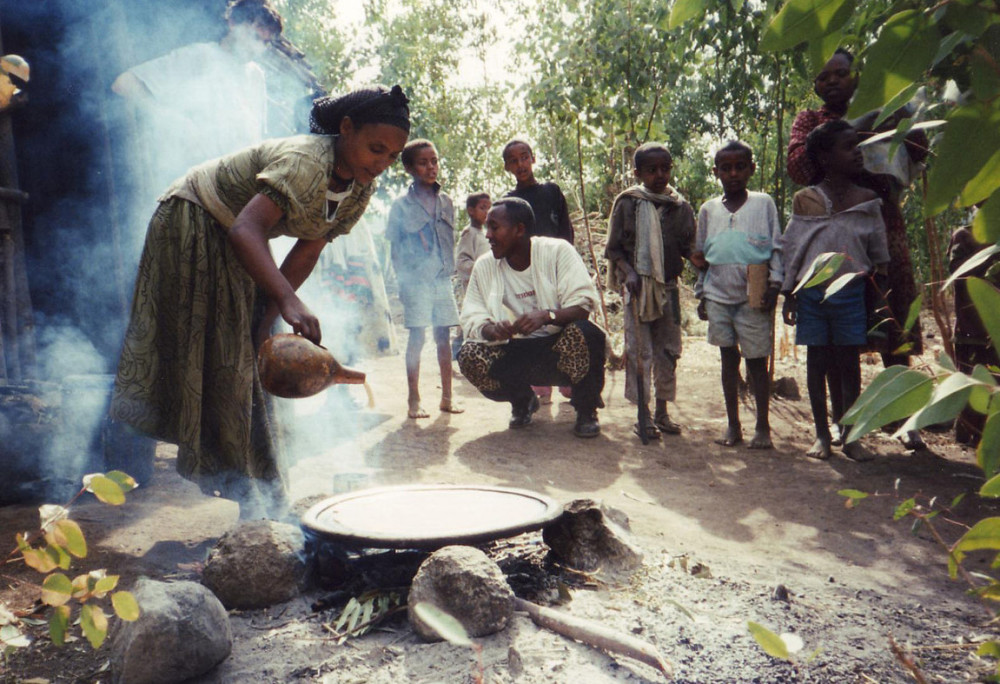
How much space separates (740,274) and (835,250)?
24.4 inches

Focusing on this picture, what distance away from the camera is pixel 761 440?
14.6ft

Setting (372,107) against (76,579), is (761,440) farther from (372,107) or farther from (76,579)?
(76,579)

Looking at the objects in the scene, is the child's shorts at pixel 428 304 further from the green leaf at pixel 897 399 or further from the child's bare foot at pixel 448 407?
the green leaf at pixel 897 399

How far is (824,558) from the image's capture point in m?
2.84

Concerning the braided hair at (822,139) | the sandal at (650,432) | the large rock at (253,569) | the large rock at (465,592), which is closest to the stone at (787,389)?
the sandal at (650,432)

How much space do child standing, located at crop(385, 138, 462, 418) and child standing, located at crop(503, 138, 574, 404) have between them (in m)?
0.61

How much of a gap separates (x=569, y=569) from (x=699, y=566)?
1.52ft

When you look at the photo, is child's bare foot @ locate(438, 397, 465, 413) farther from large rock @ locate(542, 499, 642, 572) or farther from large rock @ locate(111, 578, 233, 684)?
large rock @ locate(111, 578, 233, 684)

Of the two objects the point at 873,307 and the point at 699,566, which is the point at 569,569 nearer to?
the point at 699,566

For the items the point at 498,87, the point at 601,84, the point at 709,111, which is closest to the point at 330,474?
the point at 601,84

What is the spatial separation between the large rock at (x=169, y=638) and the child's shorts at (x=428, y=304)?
3.68 meters

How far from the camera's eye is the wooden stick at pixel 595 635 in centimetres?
185

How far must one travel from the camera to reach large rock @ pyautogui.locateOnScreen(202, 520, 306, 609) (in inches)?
89.3

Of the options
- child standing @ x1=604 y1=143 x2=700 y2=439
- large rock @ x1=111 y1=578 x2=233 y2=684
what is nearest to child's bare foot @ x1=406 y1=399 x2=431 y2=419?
child standing @ x1=604 y1=143 x2=700 y2=439
